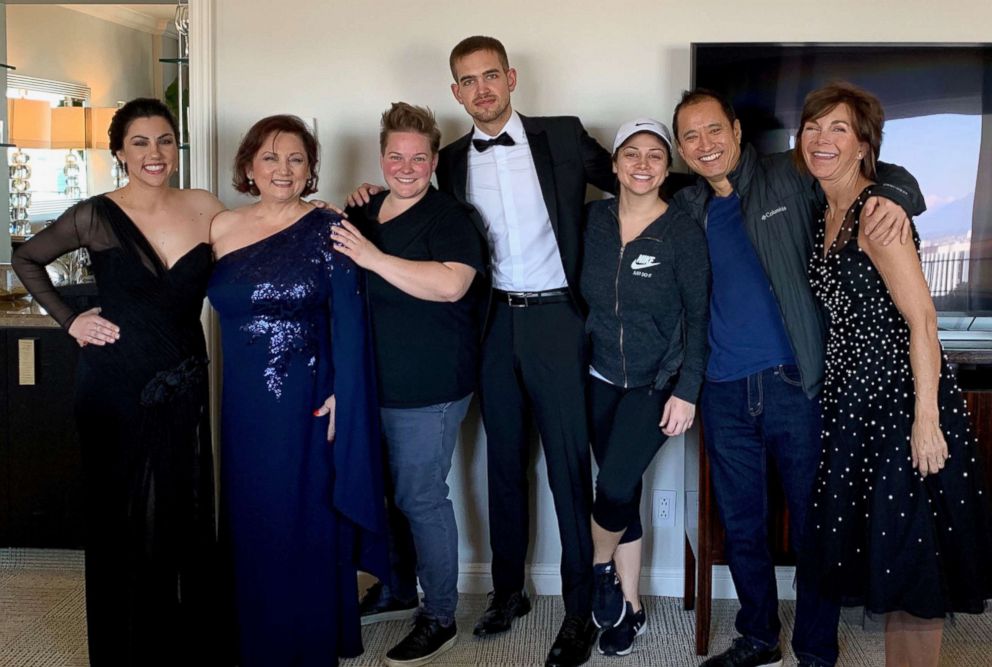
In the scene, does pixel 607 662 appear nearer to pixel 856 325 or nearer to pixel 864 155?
pixel 856 325

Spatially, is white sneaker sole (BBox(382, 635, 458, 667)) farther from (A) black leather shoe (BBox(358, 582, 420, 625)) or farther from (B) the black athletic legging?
(B) the black athletic legging

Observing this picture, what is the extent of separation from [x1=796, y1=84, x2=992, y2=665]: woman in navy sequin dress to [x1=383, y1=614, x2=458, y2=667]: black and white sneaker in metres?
1.11

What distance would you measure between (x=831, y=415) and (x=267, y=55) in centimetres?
202

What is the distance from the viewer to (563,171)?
2770mm

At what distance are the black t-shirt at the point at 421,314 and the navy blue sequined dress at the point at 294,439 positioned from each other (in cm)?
10

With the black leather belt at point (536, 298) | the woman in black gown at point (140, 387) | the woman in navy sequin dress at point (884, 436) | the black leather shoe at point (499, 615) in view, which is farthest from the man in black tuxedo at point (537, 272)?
the woman in black gown at point (140, 387)

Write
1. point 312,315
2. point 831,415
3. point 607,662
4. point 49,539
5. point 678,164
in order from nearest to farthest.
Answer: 1. point 831,415
2. point 312,315
3. point 607,662
4. point 678,164
5. point 49,539

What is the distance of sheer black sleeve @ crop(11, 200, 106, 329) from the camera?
2455mm

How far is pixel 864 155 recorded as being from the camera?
2.29 metres

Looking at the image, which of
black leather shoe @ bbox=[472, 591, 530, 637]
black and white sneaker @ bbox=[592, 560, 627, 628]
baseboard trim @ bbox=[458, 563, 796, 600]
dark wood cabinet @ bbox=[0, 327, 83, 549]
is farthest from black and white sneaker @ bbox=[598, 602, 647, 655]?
dark wood cabinet @ bbox=[0, 327, 83, 549]

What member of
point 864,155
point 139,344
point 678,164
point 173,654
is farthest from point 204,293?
point 864,155

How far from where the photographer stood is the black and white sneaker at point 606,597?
282 centimetres

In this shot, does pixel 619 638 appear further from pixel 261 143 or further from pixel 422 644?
pixel 261 143

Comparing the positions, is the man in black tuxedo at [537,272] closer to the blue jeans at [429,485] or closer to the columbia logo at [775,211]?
the blue jeans at [429,485]
